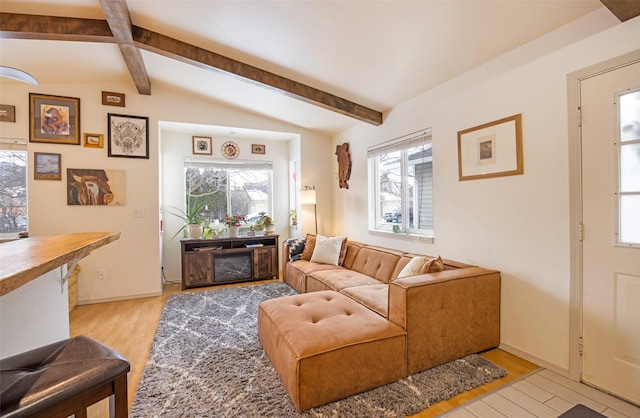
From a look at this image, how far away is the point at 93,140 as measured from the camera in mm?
3643

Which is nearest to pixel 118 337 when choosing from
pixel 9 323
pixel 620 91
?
pixel 9 323

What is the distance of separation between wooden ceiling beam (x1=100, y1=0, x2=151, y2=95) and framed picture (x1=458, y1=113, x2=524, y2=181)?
296 centimetres

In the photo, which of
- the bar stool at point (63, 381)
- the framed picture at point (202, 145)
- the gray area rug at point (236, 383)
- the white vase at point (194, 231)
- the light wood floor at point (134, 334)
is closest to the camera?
the bar stool at point (63, 381)

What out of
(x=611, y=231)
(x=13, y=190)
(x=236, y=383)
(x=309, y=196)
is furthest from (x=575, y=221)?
(x=13, y=190)

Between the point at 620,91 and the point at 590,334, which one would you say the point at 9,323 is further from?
the point at 620,91

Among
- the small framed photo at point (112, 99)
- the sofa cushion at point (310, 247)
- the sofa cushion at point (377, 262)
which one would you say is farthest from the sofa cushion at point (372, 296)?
the small framed photo at point (112, 99)

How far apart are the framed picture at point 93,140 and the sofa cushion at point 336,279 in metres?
3.11

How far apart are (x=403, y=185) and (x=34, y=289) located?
328 cm

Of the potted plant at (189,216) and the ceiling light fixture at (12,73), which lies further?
the potted plant at (189,216)

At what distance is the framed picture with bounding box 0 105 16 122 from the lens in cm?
333

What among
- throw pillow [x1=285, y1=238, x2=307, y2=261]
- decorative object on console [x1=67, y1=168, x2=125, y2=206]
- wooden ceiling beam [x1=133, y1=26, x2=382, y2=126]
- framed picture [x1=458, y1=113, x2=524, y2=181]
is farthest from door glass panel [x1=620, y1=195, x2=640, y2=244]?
decorative object on console [x1=67, y1=168, x2=125, y2=206]

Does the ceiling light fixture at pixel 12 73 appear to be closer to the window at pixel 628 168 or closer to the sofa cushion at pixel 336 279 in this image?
the sofa cushion at pixel 336 279

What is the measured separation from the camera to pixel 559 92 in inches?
77.5

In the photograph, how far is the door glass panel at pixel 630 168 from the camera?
167cm
